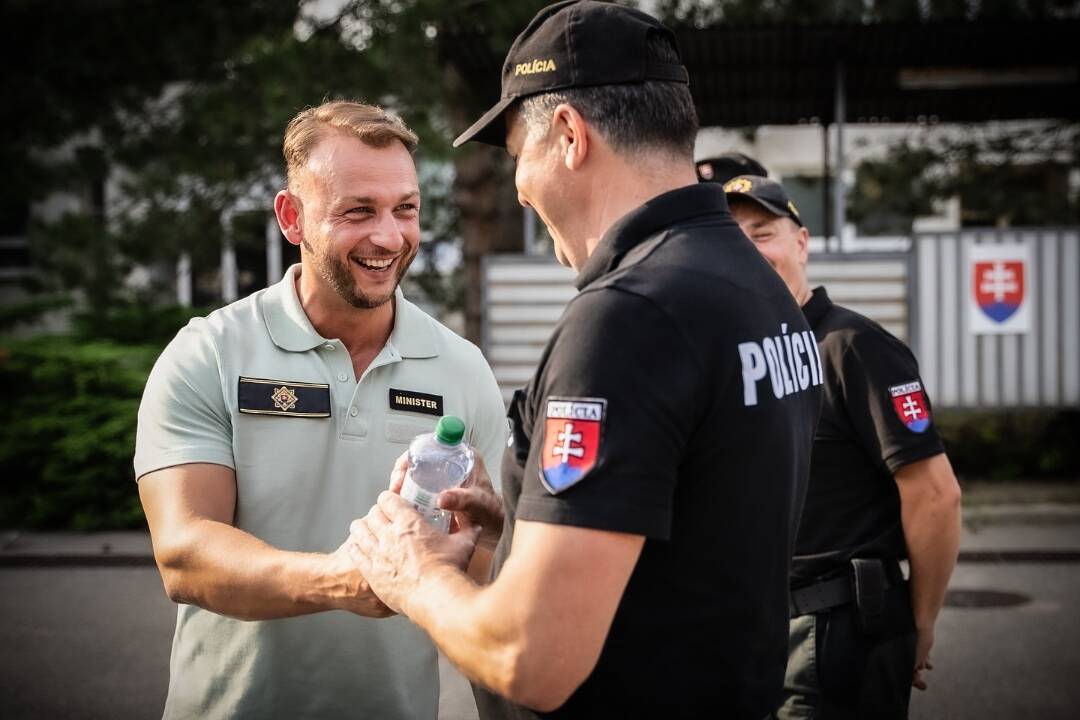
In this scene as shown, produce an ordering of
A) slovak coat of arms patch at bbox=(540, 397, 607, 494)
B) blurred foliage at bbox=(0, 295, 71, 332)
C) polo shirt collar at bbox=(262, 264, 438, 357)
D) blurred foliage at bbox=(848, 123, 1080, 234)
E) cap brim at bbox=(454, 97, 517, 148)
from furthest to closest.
→ blurred foliage at bbox=(848, 123, 1080, 234) → blurred foliage at bbox=(0, 295, 71, 332) → polo shirt collar at bbox=(262, 264, 438, 357) → cap brim at bbox=(454, 97, 517, 148) → slovak coat of arms patch at bbox=(540, 397, 607, 494)

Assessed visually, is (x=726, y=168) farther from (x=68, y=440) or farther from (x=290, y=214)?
(x=68, y=440)

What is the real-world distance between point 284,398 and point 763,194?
5.81 feet

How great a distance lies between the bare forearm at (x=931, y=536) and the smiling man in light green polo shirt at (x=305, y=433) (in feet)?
4.00

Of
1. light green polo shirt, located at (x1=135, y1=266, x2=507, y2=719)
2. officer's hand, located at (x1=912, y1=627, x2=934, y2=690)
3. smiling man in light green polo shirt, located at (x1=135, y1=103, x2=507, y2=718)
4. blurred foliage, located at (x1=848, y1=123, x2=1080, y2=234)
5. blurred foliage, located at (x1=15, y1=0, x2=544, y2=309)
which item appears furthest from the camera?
blurred foliage, located at (x1=848, y1=123, x2=1080, y2=234)

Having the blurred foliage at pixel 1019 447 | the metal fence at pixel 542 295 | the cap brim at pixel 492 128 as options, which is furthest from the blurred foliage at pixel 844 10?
Answer: the cap brim at pixel 492 128

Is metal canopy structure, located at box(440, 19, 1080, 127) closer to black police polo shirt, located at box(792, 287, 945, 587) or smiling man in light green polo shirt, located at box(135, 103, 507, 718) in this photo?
black police polo shirt, located at box(792, 287, 945, 587)

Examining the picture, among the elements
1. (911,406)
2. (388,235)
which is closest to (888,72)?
(911,406)

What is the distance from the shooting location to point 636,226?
68.3 inches

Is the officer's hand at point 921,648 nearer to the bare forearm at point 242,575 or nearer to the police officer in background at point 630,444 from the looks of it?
the police officer in background at point 630,444

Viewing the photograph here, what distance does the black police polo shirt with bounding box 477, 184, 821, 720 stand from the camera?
151 cm

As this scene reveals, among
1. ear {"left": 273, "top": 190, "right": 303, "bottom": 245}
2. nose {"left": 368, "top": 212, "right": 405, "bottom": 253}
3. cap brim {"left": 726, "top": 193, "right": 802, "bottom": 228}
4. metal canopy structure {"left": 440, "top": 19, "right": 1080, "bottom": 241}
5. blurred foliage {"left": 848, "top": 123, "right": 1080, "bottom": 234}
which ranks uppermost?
metal canopy structure {"left": 440, "top": 19, "right": 1080, "bottom": 241}

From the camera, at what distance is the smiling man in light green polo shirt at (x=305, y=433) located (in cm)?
228

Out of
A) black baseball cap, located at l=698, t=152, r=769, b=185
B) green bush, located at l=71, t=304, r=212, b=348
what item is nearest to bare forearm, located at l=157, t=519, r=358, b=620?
black baseball cap, located at l=698, t=152, r=769, b=185

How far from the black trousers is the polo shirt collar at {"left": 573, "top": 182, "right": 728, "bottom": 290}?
1619 mm
